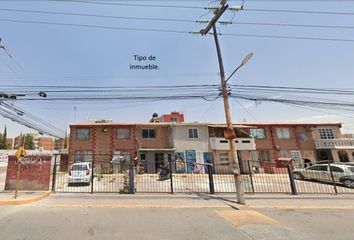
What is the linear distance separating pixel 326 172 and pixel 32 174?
21546 millimetres

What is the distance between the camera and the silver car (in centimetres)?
1816

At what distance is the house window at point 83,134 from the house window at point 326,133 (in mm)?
32334

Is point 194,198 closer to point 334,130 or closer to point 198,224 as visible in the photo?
point 198,224

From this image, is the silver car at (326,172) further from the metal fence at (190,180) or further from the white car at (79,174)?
the white car at (79,174)

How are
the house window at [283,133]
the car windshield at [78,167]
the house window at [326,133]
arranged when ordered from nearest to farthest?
the car windshield at [78,167] → the house window at [283,133] → the house window at [326,133]

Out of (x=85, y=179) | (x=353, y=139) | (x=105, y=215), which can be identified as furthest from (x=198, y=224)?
(x=353, y=139)

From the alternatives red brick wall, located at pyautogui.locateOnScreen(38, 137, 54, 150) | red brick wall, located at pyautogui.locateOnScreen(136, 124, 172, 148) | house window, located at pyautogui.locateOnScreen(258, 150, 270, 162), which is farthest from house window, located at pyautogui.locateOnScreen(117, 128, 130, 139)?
red brick wall, located at pyautogui.locateOnScreen(38, 137, 54, 150)

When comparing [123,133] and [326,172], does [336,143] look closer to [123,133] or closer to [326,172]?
[326,172]

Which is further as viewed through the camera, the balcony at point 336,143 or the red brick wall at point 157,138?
the balcony at point 336,143

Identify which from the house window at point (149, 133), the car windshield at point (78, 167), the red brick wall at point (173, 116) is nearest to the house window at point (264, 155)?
the red brick wall at point (173, 116)

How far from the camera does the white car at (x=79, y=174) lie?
53.5 feet

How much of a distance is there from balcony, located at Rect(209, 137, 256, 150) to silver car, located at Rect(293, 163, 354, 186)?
26.9 ft

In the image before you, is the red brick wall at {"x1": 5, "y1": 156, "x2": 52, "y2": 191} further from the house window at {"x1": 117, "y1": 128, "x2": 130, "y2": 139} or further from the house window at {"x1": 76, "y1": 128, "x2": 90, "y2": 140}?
the house window at {"x1": 117, "y1": 128, "x2": 130, "y2": 139}

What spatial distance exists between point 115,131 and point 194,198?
19.4 m
